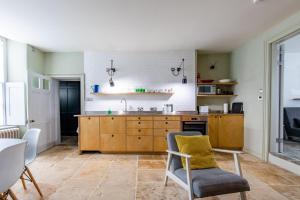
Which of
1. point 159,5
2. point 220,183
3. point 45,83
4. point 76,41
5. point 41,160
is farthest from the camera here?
point 45,83

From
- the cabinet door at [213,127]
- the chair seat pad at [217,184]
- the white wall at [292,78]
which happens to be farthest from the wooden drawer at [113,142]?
the white wall at [292,78]

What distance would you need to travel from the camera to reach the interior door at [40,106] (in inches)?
167

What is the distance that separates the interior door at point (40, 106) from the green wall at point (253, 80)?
489cm

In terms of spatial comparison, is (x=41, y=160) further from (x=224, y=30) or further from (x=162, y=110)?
(x=224, y=30)

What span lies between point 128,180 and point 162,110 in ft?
8.09

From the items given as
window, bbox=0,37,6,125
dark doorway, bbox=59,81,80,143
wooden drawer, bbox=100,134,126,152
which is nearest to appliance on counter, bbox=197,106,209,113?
wooden drawer, bbox=100,134,126,152

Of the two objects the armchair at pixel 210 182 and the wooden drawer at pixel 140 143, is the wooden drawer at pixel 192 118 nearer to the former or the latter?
the wooden drawer at pixel 140 143

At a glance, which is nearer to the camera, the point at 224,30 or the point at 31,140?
the point at 31,140

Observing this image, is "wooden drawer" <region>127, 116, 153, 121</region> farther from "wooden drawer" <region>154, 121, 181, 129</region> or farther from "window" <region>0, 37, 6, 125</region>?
"window" <region>0, 37, 6, 125</region>

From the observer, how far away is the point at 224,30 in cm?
360

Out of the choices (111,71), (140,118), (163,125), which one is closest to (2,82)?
(111,71)

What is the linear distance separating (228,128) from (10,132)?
4746 mm

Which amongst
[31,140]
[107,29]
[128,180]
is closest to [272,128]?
[128,180]

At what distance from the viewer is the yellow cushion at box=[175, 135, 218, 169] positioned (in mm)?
2290
